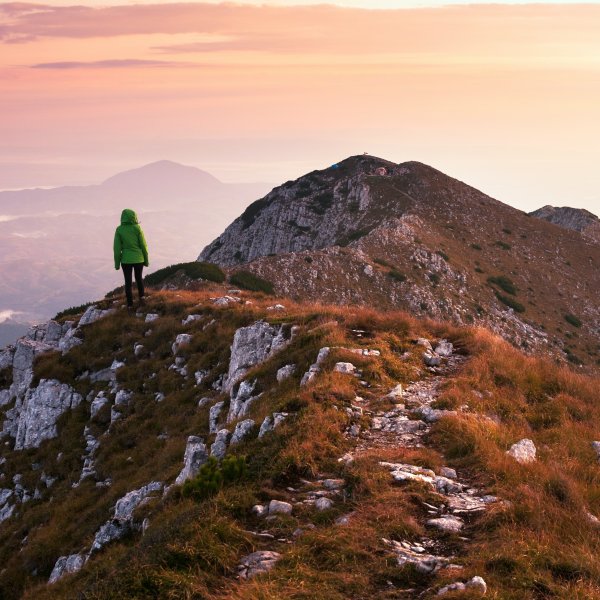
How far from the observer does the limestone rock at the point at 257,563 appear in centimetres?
651

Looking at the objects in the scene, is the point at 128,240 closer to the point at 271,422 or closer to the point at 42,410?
the point at 42,410

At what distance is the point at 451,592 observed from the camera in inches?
231

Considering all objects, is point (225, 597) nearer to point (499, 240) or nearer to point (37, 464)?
point (37, 464)

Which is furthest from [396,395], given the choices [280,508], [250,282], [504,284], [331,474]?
[504,284]

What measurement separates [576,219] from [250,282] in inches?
3555

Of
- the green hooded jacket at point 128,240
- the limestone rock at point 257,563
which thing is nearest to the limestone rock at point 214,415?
the limestone rock at point 257,563

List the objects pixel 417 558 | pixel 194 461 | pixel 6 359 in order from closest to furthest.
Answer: pixel 417 558 < pixel 194 461 < pixel 6 359

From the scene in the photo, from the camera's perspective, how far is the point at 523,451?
9.62 m

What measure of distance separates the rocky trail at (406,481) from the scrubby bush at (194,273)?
29.3m

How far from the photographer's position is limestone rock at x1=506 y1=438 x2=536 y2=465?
9.34 metres

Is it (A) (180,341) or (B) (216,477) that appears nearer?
(B) (216,477)

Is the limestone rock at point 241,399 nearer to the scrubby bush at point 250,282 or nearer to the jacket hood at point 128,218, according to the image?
the jacket hood at point 128,218

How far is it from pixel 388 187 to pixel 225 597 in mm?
77733

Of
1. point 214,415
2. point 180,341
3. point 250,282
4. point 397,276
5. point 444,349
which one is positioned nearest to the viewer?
point 444,349
